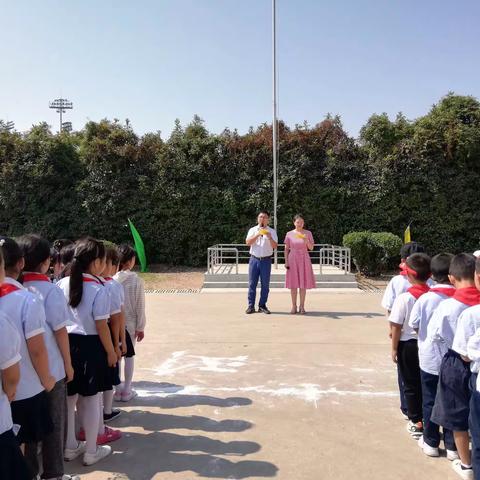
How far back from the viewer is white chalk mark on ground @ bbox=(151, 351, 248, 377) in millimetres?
4973

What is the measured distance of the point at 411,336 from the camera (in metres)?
3.42

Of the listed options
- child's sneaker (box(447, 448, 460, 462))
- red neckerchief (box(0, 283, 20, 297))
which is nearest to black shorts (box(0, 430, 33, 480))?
red neckerchief (box(0, 283, 20, 297))

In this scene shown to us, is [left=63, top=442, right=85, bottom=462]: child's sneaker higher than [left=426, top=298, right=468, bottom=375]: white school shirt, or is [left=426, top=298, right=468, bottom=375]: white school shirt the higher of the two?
[left=426, top=298, right=468, bottom=375]: white school shirt

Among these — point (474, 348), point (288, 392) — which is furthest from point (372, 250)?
point (474, 348)

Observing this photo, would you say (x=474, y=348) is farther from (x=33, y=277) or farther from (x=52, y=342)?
(x=33, y=277)

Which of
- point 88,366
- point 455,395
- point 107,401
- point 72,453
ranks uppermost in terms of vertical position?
point 88,366

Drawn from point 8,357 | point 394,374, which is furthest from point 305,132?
point 8,357

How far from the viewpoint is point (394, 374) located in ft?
15.8

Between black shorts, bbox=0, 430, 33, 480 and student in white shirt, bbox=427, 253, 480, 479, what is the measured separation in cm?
225

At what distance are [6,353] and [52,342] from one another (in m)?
0.78

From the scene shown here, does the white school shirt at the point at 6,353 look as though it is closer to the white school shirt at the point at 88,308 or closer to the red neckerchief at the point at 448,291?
the white school shirt at the point at 88,308

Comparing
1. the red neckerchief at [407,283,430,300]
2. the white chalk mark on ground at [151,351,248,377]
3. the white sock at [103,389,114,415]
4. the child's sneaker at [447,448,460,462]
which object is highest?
the red neckerchief at [407,283,430,300]

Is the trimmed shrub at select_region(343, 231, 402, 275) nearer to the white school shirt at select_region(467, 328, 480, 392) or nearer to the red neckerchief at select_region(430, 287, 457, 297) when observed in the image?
the red neckerchief at select_region(430, 287, 457, 297)

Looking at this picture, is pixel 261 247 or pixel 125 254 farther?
pixel 261 247
